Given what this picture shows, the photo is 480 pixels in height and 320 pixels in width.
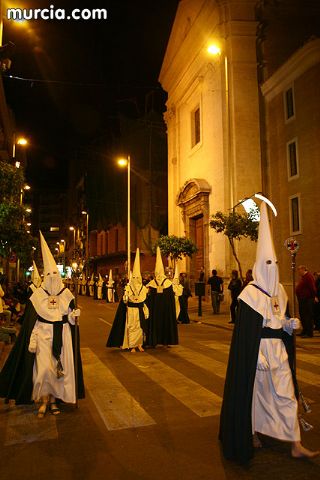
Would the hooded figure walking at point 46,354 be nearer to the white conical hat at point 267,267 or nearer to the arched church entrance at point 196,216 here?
the white conical hat at point 267,267

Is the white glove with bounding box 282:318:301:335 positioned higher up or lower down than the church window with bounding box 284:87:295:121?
lower down

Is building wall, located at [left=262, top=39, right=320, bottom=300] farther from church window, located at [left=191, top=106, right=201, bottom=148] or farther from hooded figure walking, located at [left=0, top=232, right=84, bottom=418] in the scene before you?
hooded figure walking, located at [left=0, top=232, right=84, bottom=418]

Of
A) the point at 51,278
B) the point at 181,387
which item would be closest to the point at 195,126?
the point at 181,387

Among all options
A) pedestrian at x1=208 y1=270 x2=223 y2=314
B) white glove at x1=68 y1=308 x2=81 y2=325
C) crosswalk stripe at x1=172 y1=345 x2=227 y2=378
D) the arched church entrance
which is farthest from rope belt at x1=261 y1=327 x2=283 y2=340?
the arched church entrance

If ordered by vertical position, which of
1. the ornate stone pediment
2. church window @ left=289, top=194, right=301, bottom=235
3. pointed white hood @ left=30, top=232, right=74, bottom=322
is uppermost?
the ornate stone pediment

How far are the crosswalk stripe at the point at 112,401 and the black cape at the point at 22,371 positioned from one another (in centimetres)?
48

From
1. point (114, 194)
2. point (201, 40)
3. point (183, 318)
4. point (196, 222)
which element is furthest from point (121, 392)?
point (114, 194)

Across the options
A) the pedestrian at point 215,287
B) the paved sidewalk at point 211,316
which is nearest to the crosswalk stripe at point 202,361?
the paved sidewalk at point 211,316

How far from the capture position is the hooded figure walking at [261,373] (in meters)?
4.26

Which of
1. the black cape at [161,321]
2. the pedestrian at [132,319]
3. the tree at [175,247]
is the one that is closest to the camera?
the pedestrian at [132,319]

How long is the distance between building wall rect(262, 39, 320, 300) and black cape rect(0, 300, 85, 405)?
16042mm

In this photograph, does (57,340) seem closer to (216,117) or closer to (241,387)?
(241,387)

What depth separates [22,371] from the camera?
20.2 feet

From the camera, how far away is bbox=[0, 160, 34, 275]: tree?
14.2m
